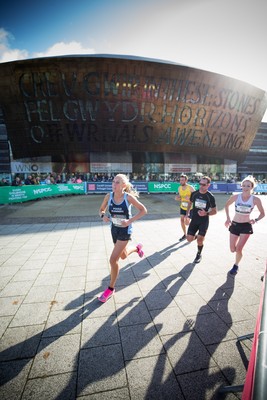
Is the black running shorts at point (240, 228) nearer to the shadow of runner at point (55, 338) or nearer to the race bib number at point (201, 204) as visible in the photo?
the race bib number at point (201, 204)

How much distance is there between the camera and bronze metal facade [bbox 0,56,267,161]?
88.8ft

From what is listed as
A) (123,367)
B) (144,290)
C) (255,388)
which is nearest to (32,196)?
(144,290)

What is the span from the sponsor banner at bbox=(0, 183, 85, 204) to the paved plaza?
33.6ft

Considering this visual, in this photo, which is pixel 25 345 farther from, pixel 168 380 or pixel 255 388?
pixel 255 388

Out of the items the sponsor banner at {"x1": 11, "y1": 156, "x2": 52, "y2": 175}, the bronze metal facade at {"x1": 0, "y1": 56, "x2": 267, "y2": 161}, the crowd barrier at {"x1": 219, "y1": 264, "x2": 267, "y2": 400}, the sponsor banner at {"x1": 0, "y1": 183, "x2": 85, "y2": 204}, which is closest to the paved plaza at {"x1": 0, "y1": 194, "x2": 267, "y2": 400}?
the crowd barrier at {"x1": 219, "y1": 264, "x2": 267, "y2": 400}

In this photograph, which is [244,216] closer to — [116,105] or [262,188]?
[262,188]

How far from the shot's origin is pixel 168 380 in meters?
2.06

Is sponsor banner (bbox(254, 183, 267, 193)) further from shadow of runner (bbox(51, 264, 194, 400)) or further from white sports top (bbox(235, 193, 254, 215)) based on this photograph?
shadow of runner (bbox(51, 264, 194, 400))

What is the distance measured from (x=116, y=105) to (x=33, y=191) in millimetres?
20041

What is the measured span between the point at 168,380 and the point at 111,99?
3219 cm

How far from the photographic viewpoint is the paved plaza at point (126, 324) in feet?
6.68

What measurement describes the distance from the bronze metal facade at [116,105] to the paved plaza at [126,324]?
28704mm

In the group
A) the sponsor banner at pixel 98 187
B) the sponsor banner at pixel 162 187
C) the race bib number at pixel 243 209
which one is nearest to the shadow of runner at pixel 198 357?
the race bib number at pixel 243 209

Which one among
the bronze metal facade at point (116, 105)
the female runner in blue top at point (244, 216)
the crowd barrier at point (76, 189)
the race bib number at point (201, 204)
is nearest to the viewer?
the female runner in blue top at point (244, 216)
